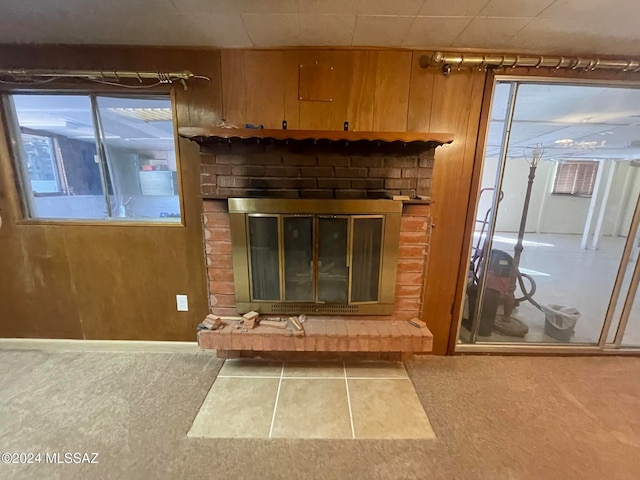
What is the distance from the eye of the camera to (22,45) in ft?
5.63

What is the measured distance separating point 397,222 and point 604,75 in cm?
163

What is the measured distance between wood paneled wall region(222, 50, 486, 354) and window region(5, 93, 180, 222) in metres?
0.59

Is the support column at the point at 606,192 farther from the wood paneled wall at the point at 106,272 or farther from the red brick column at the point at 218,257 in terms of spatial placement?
the wood paneled wall at the point at 106,272

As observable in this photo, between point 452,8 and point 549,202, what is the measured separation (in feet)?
5.88

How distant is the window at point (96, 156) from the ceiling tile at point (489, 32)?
1.92 metres

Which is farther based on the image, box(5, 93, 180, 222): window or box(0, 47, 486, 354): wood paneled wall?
box(5, 93, 180, 222): window

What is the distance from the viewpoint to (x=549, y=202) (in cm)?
223

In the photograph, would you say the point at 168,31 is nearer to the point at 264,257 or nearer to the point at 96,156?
the point at 96,156

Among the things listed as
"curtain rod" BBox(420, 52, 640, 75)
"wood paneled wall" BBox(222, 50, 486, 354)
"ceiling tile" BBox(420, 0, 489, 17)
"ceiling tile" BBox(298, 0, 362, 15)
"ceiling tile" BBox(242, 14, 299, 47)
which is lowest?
"wood paneled wall" BBox(222, 50, 486, 354)

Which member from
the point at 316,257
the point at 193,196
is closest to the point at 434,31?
the point at 316,257

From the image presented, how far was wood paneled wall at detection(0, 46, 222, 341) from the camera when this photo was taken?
6.27 ft

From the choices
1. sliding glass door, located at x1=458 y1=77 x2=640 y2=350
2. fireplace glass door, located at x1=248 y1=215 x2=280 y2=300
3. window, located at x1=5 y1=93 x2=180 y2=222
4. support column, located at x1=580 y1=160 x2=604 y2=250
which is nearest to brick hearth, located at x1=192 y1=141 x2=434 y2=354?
fireplace glass door, located at x1=248 y1=215 x2=280 y2=300

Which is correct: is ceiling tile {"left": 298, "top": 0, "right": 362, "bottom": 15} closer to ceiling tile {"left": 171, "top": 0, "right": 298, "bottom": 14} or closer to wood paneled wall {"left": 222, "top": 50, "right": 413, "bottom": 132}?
ceiling tile {"left": 171, "top": 0, "right": 298, "bottom": 14}

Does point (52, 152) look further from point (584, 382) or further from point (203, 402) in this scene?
point (584, 382)
